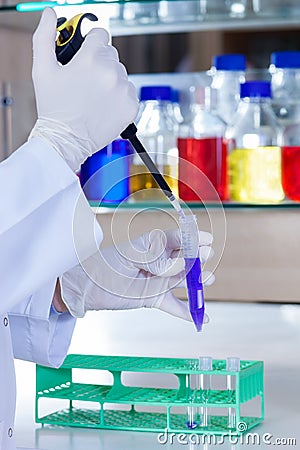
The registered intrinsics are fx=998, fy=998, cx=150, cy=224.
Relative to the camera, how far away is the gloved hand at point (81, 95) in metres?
0.77

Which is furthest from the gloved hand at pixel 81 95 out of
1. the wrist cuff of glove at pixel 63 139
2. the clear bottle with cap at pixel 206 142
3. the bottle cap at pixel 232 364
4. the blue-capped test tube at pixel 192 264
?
the clear bottle with cap at pixel 206 142

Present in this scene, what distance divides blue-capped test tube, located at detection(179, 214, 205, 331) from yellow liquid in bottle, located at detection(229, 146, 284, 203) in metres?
0.68

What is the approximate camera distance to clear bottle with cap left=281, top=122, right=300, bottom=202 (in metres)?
1.54

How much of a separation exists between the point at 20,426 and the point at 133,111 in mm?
312

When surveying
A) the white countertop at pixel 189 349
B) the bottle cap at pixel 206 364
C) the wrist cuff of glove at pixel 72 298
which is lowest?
the white countertop at pixel 189 349

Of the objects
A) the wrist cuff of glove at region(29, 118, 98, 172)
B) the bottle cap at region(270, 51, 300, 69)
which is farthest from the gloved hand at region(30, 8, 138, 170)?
the bottle cap at region(270, 51, 300, 69)

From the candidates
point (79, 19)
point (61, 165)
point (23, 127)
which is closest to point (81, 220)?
point (61, 165)

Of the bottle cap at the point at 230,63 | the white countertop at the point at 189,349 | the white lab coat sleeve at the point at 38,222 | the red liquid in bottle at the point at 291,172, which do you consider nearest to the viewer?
the white lab coat sleeve at the point at 38,222

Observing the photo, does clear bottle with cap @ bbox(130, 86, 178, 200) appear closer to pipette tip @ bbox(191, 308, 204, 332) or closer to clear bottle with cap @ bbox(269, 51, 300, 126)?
clear bottle with cap @ bbox(269, 51, 300, 126)

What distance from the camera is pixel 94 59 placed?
775 mm

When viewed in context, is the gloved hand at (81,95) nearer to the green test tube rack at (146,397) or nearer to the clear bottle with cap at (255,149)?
the green test tube rack at (146,397)

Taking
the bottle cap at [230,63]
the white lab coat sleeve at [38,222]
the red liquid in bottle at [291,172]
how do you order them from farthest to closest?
the bottle cap at [230,63]
the red liquid in bottle at [291,172]
the white lab coat sleeve at [38,222]

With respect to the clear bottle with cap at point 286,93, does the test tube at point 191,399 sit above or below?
below

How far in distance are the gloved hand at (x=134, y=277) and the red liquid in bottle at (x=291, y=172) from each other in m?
0.65
